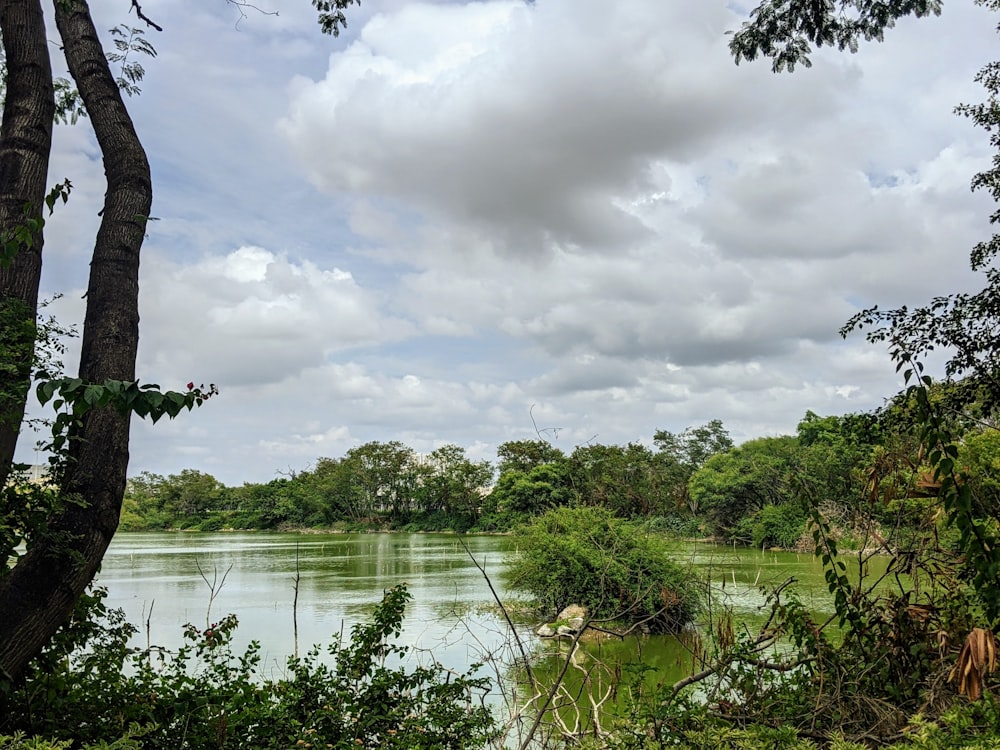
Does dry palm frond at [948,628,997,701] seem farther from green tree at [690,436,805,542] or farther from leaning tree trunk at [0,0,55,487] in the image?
green tree at [690,436,805,542]

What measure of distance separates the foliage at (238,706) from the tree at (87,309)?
43cm

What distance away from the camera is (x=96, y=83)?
A: 4191 millimetres

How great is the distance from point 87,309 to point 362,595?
15.7 metres

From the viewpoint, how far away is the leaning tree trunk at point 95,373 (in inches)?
125

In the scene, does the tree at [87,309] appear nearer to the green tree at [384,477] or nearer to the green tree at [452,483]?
the green tree at [452,483]

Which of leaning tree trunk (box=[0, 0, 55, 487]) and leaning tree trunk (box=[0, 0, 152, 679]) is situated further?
leaning tree trunk (box=[0, 0, 152, 679])

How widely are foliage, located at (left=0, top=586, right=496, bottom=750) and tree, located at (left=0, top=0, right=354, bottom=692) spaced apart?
43cm

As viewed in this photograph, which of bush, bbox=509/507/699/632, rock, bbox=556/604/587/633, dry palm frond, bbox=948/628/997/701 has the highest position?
dry palm frond, bbox=948/628/997/701

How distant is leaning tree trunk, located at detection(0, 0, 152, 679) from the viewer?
3.18 metres

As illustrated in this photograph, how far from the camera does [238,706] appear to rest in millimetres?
3846

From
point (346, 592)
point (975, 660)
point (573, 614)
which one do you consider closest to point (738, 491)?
point (346, 592)

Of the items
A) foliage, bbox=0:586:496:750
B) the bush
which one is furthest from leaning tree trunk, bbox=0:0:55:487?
the bush

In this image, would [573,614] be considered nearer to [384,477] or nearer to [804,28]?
[804,28]

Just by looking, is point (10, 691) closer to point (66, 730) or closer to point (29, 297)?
point (66, 730)
